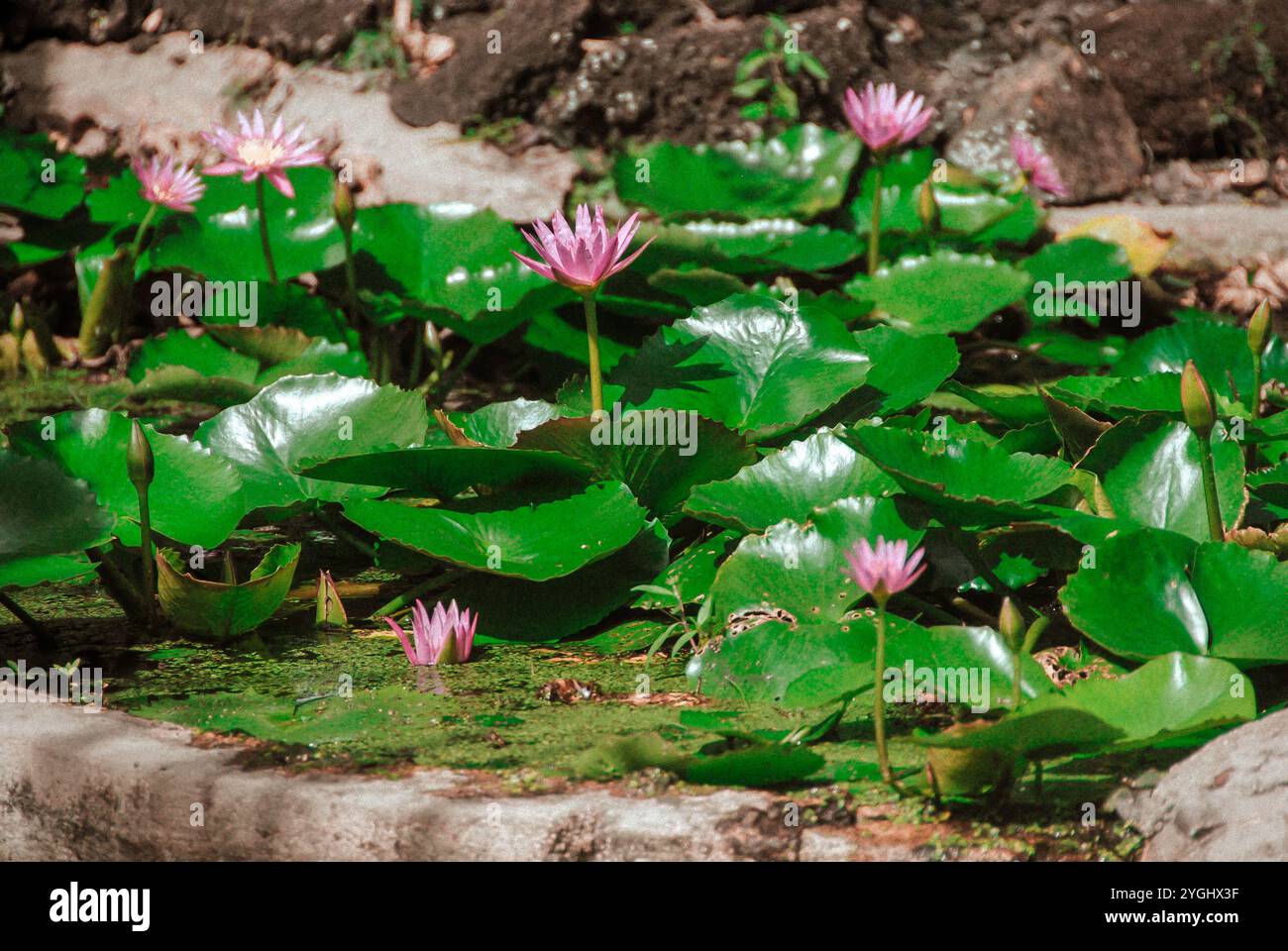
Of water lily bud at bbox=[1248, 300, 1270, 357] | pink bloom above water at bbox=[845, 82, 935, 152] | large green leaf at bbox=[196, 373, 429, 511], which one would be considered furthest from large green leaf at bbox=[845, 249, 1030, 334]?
large green leaf at bbox=[196, 373, 429, 511]

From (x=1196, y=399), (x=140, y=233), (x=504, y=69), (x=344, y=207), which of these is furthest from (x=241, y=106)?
(x=1196, y=399)

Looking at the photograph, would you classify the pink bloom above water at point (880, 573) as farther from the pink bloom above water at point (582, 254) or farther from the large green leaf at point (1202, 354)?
the large green leaf at point (1202, 354)

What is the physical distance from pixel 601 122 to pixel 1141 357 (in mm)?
2024

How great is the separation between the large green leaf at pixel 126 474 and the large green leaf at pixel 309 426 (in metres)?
0.09

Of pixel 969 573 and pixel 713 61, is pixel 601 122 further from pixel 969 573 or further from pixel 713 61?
pixel 969 573

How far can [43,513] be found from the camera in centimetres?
173

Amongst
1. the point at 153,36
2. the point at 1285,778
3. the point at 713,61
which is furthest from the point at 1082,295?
the point at 153,36

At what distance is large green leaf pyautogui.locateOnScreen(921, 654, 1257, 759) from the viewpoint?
4.06ft

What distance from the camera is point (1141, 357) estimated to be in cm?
237

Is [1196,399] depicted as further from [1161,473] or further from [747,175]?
[747,175]

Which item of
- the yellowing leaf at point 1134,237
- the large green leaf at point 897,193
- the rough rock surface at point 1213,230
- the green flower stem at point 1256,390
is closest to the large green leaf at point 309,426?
the green flower stem at point 1256,390

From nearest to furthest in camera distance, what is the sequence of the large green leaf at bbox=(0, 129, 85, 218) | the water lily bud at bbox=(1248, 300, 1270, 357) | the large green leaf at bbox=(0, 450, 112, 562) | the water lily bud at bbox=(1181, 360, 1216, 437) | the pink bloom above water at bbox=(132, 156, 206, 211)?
the water lily bud at bbox=(1181, 360, 1216, 437)
the large green leaf at bbox=(0, 450, 112, 562)
the water lily bud at bbox=(1248, 300, 1270, 357)
the pink bloom above water at bbox=(132, 156, 206, 211)
the large green leaf at bbox=(0, 129, 85, 218)

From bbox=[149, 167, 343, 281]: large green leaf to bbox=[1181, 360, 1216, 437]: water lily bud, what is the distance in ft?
5.88

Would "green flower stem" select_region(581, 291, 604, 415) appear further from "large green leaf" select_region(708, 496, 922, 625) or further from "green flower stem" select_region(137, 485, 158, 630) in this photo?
"green flower stem" select_region(137, 485, 158, 630)
